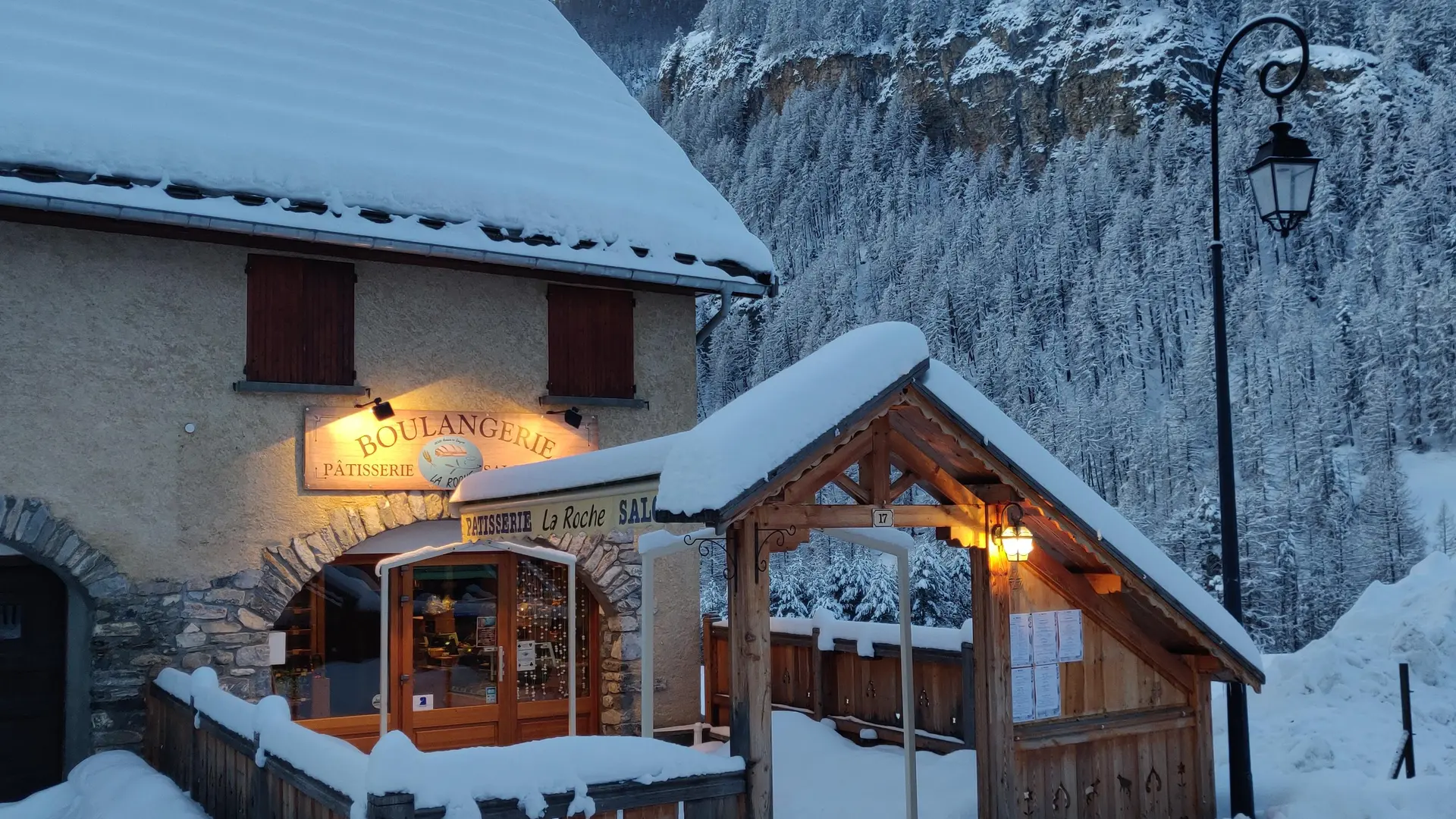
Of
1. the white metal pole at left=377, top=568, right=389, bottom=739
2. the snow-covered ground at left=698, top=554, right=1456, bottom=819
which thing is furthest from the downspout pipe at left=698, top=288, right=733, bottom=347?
the white metal pole at left=377, top=568, right=389, bottom=739

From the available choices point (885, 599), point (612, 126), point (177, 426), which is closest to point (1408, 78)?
point (885, 599)

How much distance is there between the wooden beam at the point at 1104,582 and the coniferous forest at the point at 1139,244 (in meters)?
43.4

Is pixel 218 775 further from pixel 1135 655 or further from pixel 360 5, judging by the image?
pixel 360 5

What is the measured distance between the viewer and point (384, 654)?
10227 millimetres

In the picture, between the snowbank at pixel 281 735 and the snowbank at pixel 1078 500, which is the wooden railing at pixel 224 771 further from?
the snowbank at pixel 1078 500

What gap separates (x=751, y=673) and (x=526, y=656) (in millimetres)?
5566

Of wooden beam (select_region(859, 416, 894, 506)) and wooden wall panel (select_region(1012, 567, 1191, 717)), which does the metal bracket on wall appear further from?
wooden wall panel (select_region(1012, 567, 1191, 717))

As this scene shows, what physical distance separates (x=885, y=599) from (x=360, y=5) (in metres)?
17.4

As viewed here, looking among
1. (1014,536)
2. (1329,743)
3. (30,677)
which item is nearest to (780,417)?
(1014,536)

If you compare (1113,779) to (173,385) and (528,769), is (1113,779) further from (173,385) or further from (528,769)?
(173,385)

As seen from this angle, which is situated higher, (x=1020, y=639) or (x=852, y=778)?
(x=1020, y=639)

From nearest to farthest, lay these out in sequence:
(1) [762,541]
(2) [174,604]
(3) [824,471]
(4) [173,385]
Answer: (1) [762,541], (3) [824,471], (2) [174,604], (4) [173,385]

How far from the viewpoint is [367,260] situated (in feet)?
35.0

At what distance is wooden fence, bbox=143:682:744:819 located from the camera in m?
5.23
